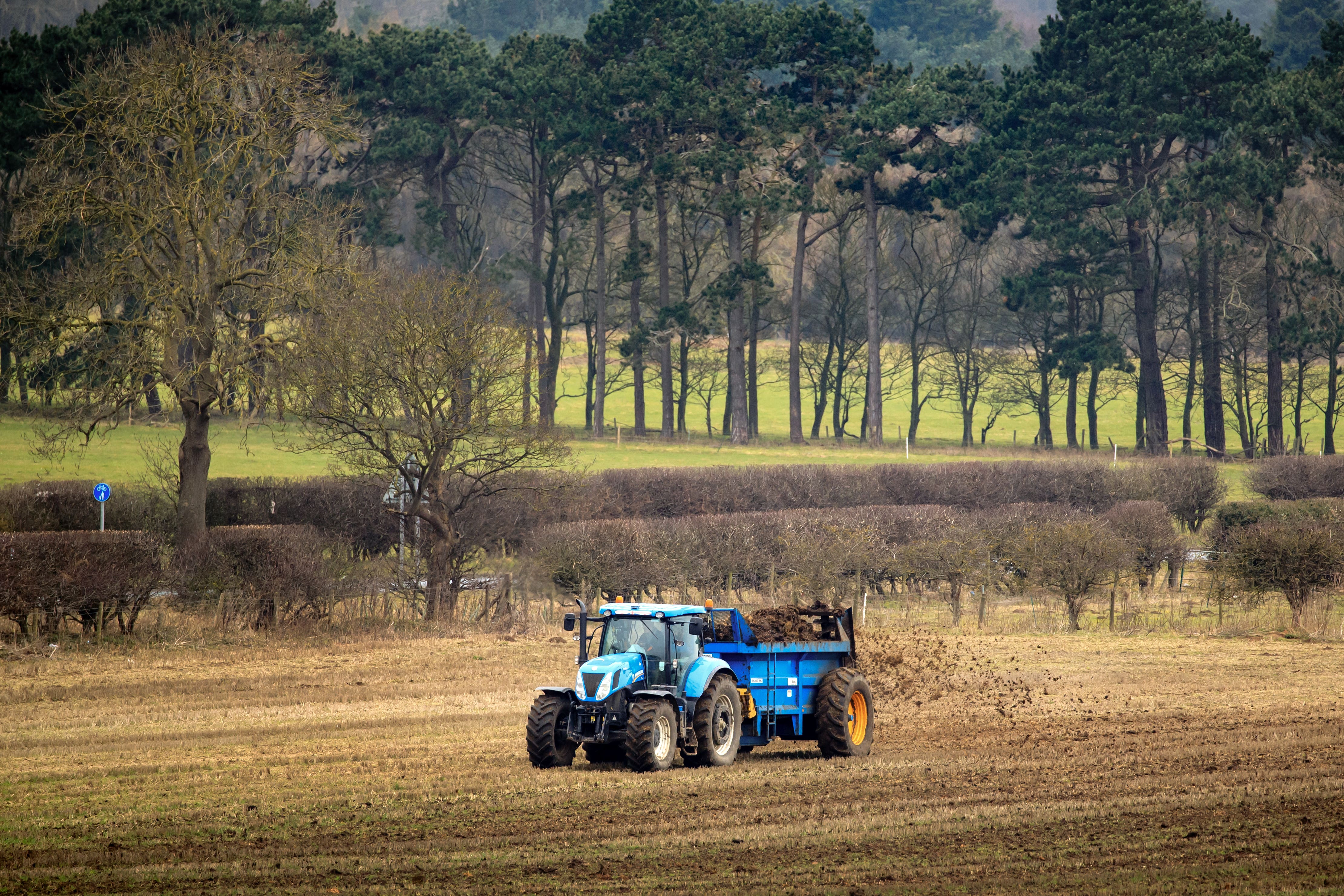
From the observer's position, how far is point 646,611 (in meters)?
14.0

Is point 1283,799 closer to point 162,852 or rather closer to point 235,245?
point 162,852

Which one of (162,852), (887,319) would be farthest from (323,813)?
(887,319)

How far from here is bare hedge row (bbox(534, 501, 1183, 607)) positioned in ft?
96.4

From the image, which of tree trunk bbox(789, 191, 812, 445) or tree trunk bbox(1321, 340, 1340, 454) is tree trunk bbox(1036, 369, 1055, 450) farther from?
tree trunk bbox(789, 191, 812, 445)

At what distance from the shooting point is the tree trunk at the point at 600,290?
192 ft

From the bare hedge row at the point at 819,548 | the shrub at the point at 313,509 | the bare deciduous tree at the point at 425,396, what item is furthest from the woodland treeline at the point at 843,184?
the bare hedge row at the point at 819,548

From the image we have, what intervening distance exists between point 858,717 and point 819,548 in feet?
48.9

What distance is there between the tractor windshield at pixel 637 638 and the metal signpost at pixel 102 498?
57.2 feet

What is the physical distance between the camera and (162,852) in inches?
404

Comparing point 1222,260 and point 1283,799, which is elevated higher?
point 1222,260

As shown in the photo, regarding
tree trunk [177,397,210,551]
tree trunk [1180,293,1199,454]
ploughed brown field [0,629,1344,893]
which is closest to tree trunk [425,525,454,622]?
tree trunk [177,397,210,551]

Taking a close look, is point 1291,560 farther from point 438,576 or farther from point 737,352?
point 737,352

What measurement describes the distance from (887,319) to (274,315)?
45942mm

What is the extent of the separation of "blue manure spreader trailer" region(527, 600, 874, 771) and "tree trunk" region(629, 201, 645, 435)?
41222mm
